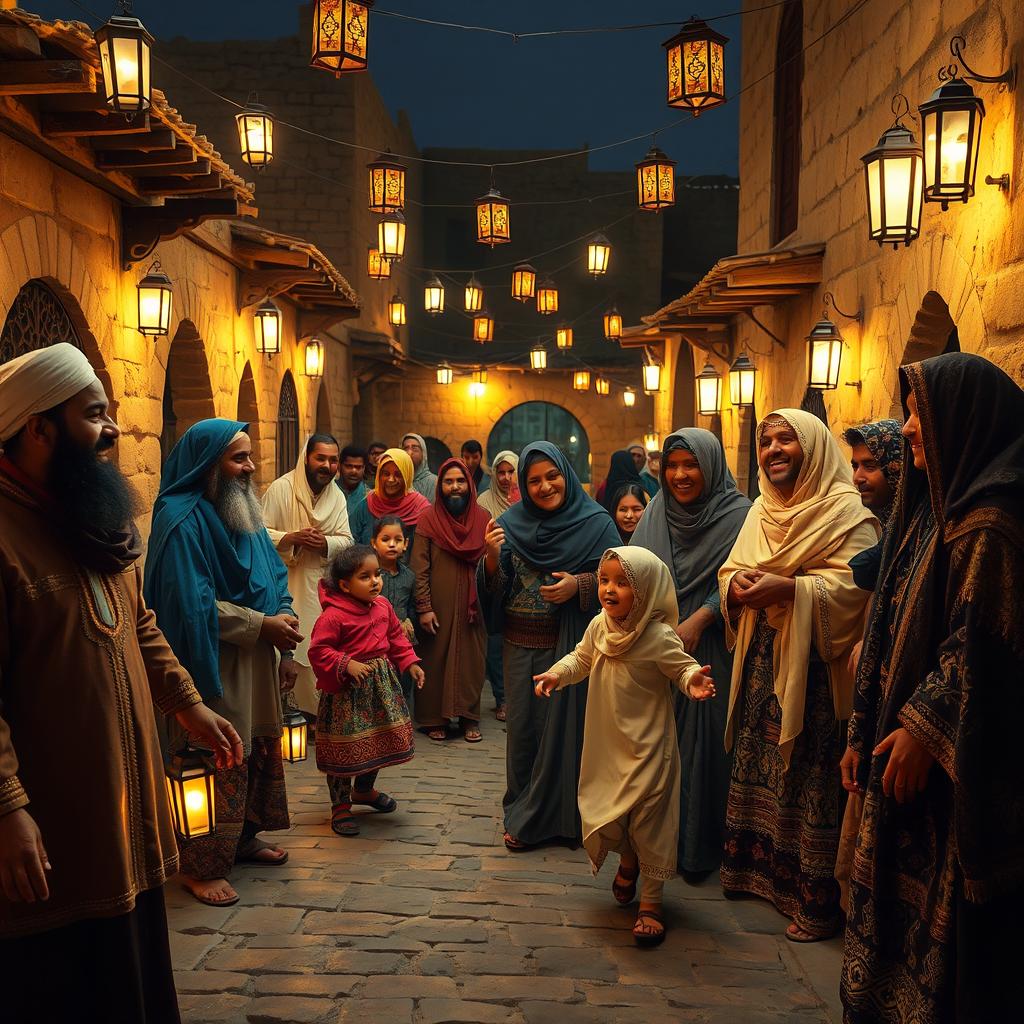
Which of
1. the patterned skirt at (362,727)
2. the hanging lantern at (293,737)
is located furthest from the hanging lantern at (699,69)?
the hanging lantern at (293,737)

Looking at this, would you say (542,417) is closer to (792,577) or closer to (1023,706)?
(792,577)

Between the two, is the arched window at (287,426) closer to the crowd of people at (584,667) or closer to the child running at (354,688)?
the crowd of people at (584,667)

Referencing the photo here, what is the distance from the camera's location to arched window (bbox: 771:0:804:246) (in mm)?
9781

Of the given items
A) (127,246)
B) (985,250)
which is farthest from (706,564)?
A: (127,246)

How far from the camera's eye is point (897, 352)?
21.7ft

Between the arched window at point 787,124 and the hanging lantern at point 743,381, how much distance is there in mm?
1381

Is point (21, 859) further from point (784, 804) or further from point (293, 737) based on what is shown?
point (784, 804)

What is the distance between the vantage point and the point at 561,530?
17.4 ft

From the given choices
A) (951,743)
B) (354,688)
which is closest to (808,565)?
(951,743)

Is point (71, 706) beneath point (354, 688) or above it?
above

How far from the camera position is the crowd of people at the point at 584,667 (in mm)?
2543

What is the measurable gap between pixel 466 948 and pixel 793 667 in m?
1.60

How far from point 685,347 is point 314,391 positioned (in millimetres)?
5632

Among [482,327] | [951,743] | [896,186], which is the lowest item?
[951,743]
